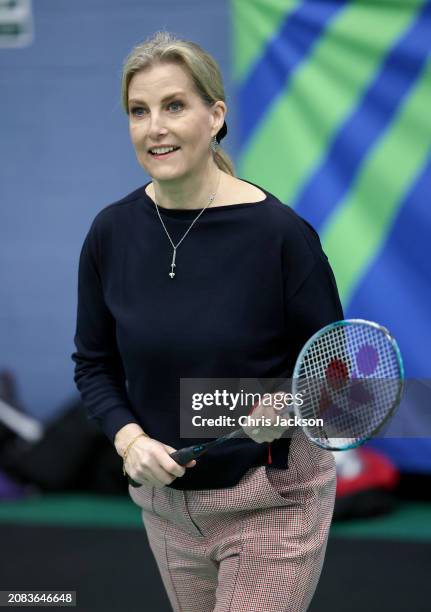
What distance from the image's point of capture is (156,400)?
2.22m

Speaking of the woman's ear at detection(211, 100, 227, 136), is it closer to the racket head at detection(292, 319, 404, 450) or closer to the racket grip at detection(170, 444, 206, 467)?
the racket head at detection(292, 319, 404, 450)

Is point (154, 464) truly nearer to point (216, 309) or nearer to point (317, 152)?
point (216, 309)

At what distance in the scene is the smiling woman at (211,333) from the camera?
214 centimetres

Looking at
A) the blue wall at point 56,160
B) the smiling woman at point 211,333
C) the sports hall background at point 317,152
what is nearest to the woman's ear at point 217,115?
the smiling woman at point 211,333

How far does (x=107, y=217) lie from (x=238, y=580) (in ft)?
2.76

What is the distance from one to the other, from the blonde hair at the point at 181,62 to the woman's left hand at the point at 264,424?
658 millimetres

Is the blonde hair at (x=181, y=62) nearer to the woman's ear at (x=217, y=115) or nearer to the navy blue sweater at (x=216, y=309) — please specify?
the woman's ear at (x=217, y=115)

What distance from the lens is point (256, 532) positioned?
2.16 metres

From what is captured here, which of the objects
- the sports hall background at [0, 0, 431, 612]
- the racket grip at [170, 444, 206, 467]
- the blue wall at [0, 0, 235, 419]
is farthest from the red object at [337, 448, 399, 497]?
the racket grip at [170, 444, 206, 467]

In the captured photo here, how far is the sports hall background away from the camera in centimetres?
429

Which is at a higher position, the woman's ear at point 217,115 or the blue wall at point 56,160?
the woman's ear at point 217,115

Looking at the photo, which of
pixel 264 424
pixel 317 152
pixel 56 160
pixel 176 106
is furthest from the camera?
pixel 56 160

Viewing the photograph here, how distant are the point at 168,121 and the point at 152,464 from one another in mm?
697

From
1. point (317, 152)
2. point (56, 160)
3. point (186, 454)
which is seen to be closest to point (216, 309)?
point (186, 454)
